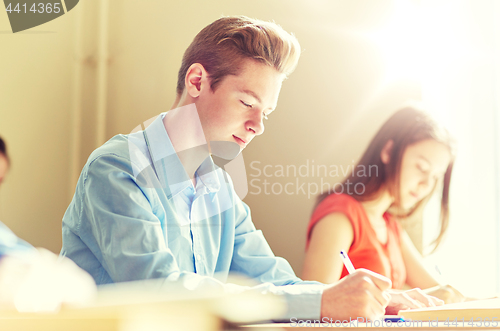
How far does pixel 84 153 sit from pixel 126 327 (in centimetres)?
70

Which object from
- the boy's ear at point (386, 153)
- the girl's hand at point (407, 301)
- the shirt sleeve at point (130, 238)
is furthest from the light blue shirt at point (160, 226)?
the boy's ear at point (386, 153)

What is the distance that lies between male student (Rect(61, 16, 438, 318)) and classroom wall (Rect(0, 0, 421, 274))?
0.66 feet

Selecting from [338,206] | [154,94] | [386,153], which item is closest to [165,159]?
[154,94]

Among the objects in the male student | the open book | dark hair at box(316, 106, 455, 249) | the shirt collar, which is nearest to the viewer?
the open book

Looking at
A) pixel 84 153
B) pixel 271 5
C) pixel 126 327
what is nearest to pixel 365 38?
pixel 271 5

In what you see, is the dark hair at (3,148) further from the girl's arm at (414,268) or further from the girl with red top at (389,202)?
the girl's arm at (414,268)

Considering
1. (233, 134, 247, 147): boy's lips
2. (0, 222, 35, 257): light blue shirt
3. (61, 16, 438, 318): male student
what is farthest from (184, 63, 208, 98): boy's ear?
(0, 222, 35, 257): light blue shirt

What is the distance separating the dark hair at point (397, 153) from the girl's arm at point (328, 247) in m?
0.07

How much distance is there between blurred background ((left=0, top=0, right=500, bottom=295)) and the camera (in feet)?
3.01

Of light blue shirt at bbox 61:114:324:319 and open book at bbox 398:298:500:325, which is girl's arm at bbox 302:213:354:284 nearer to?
light blue shirt at bbox 61:114:324:319

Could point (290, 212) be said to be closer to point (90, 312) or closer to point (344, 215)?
point (344, 215)

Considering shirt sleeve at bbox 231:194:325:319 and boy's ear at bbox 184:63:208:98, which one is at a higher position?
boy's ear at bbox 184:63:208:98

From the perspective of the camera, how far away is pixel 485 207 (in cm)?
103

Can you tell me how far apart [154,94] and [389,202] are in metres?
0.61
